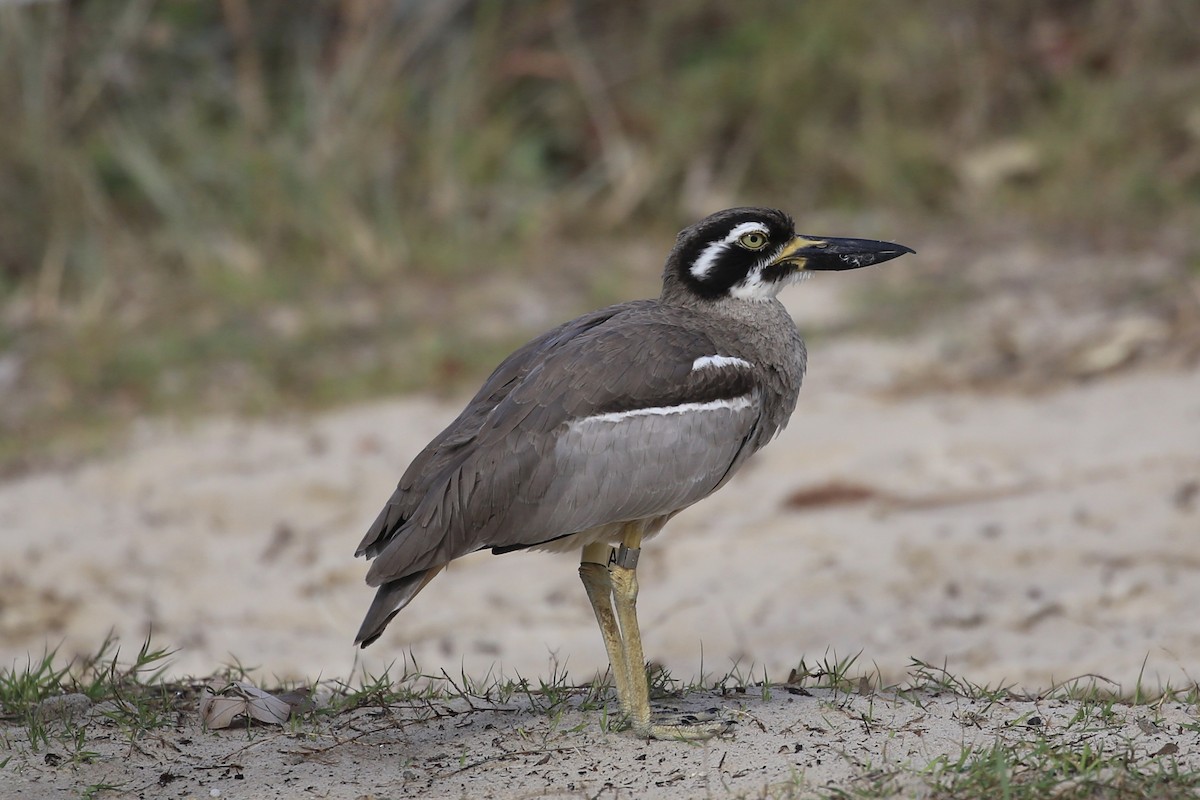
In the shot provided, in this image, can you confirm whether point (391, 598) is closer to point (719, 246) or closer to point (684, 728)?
point (684, 728)

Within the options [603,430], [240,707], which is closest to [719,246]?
[603,430]

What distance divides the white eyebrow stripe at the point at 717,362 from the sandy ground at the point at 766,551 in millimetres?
1135

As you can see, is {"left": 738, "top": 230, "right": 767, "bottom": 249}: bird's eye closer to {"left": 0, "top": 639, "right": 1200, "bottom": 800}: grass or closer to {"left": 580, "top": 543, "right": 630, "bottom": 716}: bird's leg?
{"left": 580, "top": 543, "right": 630, "bottom": 716}: bird's leg

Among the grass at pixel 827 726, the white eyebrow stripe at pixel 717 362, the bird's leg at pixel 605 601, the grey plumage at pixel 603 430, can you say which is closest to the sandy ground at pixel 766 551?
the bird's leg at pixel 605 601

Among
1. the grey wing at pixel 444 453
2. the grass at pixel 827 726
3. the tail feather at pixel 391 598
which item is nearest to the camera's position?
the grass at pixel 827 726

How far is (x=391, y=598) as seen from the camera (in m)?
4.28

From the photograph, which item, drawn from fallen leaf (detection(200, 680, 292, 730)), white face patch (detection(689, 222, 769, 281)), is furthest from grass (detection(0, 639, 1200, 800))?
white face patch (detection(689, 222, 769, 281))

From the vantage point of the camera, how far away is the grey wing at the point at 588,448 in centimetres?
430

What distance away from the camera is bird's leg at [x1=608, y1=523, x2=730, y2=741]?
4258 millimetres

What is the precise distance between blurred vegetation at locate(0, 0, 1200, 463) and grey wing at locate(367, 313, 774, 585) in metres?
4.88

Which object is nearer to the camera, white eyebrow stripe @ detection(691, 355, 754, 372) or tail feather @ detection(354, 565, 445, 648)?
tail feather @ detection(354, 565, 445, 648)

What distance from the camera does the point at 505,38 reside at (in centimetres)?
1162

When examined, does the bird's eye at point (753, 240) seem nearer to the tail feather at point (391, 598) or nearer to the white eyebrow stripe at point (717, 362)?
the white eyebrow stripe at point (717, 362)

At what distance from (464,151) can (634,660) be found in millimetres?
7020
